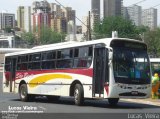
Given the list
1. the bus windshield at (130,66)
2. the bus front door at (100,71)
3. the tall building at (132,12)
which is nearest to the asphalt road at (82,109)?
the bus front door at (100,71)

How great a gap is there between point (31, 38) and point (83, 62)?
533ft

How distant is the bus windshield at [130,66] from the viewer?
22.2 meters

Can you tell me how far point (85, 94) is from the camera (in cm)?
2319

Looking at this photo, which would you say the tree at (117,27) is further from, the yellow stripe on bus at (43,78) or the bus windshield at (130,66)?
the bus windshield at (130,66)

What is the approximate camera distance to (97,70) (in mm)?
22797

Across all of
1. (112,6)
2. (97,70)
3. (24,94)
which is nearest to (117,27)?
(112,6)

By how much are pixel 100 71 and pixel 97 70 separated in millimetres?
214

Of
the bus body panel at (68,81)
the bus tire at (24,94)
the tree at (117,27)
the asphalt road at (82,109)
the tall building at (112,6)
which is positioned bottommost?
the asphalt road at (82,109)

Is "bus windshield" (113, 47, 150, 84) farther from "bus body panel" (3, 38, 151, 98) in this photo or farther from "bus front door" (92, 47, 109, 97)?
"bus front door" (92, 47, 109, 97)

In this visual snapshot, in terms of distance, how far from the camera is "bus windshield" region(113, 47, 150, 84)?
2222 centimetres

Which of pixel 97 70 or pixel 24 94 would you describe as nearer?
pixel 97 70

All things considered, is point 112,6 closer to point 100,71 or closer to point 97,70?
point 97,70

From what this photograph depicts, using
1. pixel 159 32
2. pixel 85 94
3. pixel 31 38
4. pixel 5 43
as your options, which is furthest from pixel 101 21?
pixel 85 94

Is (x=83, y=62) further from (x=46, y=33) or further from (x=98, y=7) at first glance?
(x=46, y=33)
